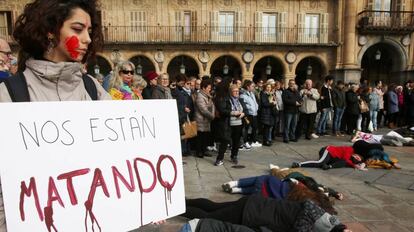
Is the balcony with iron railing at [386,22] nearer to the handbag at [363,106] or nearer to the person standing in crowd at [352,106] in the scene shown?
the handbag at [363,106]

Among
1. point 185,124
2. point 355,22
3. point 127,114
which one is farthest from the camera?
point 355,22

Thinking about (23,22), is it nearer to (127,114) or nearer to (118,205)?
(127,114)

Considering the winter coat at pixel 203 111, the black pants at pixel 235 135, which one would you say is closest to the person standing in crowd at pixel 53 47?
the black pants at pixel 235 135

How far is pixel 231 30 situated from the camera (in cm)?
2067

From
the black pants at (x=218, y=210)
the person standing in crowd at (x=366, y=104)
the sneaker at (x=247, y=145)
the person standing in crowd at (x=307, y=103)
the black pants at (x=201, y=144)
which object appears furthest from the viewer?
the person standing in crowd at (x=366, y=104)

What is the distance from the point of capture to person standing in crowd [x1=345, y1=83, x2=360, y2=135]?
977cm

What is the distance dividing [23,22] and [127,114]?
22.0 inches

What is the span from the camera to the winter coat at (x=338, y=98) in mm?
9633

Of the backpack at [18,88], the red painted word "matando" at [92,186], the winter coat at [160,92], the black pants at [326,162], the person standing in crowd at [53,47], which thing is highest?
the person standing in crowd at [53,47]

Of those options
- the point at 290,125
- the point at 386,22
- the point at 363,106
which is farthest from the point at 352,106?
the point at 386,22

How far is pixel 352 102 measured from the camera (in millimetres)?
9797

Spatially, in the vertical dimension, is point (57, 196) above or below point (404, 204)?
above

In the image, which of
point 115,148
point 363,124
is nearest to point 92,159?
point 115,148

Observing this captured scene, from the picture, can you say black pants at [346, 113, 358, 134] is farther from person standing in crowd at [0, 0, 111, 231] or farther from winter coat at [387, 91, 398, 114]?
person standing in crowd at [0, 0, 111, 231]
